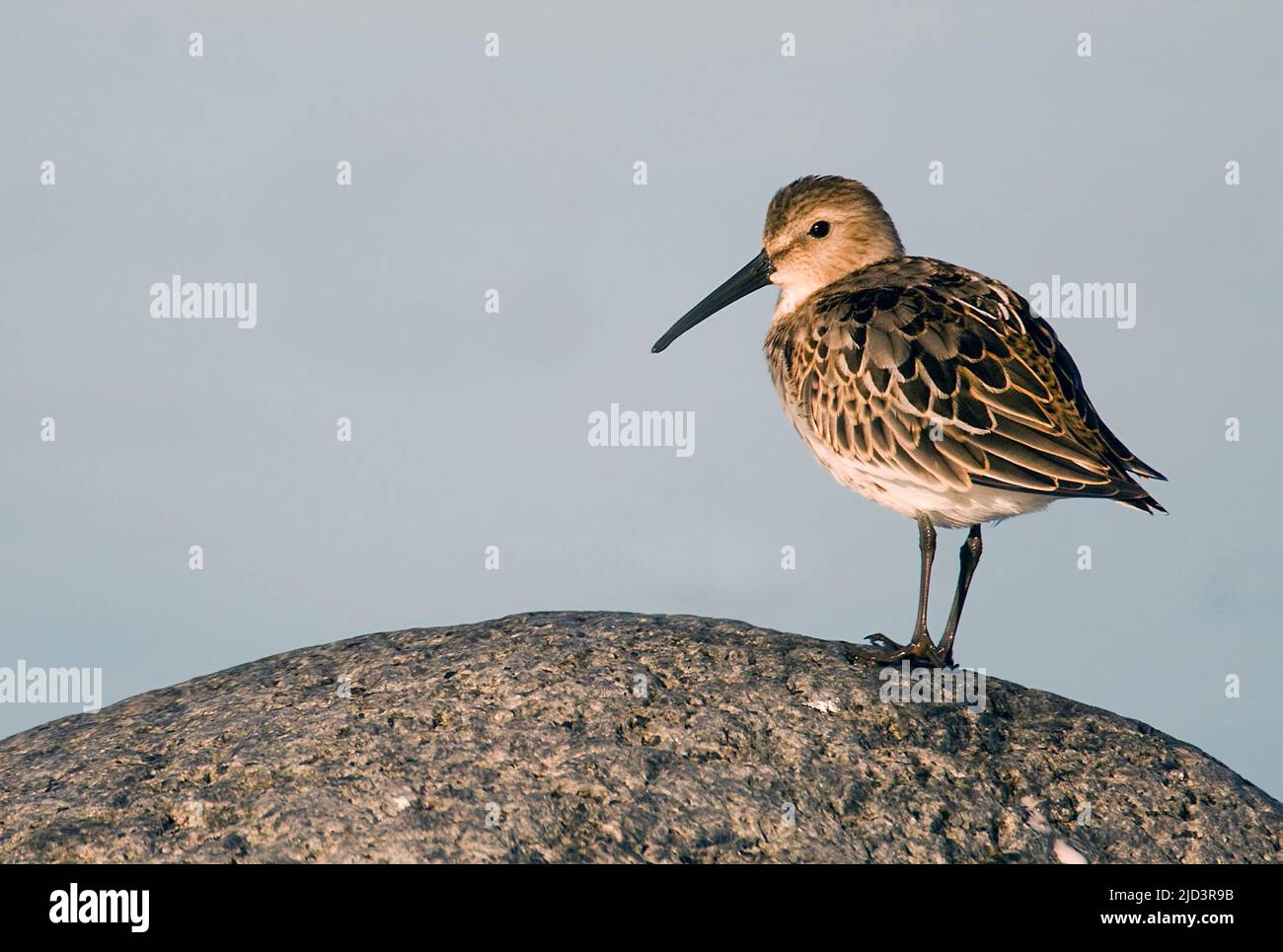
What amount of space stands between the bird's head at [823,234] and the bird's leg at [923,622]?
2400 mm

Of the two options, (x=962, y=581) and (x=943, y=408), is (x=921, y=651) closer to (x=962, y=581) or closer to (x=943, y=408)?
(x=962, y=581)

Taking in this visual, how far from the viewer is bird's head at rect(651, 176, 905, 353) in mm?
10867

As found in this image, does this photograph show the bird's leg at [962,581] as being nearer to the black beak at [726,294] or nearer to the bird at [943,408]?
the bird at [943,408]

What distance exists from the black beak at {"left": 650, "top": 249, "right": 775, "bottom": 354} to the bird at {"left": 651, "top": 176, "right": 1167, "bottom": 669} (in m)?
0.85

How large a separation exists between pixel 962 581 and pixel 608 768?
345cm

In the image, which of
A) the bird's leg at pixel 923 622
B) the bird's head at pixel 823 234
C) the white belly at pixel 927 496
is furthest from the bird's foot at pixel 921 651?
the bird's head at pixel 823 234

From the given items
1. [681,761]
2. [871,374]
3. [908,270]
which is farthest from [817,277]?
[681,761]

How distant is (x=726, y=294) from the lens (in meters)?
11.6

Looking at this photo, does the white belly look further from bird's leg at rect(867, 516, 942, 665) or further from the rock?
the rock

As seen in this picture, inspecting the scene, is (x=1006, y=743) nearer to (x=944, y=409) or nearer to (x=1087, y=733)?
(x=1087, y=733)

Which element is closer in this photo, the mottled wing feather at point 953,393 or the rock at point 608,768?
the rock at point 608,768

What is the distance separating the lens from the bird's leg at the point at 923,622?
9.18 meters

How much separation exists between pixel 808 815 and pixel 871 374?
3.31 meters
